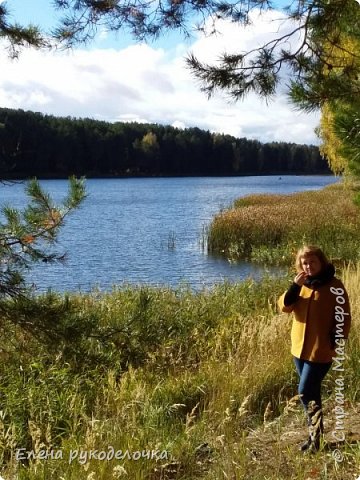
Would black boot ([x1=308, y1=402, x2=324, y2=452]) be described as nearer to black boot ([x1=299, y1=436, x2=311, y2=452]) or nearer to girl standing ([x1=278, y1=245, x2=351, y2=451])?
black boot ([x1=299, y1=436, x2=311, y2=452])

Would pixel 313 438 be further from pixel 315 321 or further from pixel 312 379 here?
pixel 315 321

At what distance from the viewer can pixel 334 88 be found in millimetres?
4324

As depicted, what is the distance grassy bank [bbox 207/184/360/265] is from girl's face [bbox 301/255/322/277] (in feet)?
35.5

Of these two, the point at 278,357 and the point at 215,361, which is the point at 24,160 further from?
the point at 278,357

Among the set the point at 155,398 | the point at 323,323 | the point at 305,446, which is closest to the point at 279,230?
the point at 155,398

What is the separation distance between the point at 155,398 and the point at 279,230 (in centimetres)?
1431

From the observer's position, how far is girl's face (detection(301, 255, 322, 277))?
13.3ft

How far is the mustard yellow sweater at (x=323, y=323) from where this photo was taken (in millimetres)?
3939

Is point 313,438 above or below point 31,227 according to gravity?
below

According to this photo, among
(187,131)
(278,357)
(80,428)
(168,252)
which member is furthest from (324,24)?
(187,131)

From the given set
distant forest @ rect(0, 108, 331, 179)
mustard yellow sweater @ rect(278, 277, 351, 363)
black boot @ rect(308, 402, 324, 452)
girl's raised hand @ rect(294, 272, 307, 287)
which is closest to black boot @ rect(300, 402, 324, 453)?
black boot @ rect(308, 402, 324, 452)

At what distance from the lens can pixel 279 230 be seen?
61.0ft

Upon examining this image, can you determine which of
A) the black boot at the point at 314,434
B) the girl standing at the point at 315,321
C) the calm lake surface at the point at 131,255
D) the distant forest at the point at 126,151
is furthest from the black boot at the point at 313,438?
the calm lake surface at the point at 131,255

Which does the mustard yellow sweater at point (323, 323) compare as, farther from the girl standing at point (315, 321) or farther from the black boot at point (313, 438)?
the black boot at point (313, 438)
